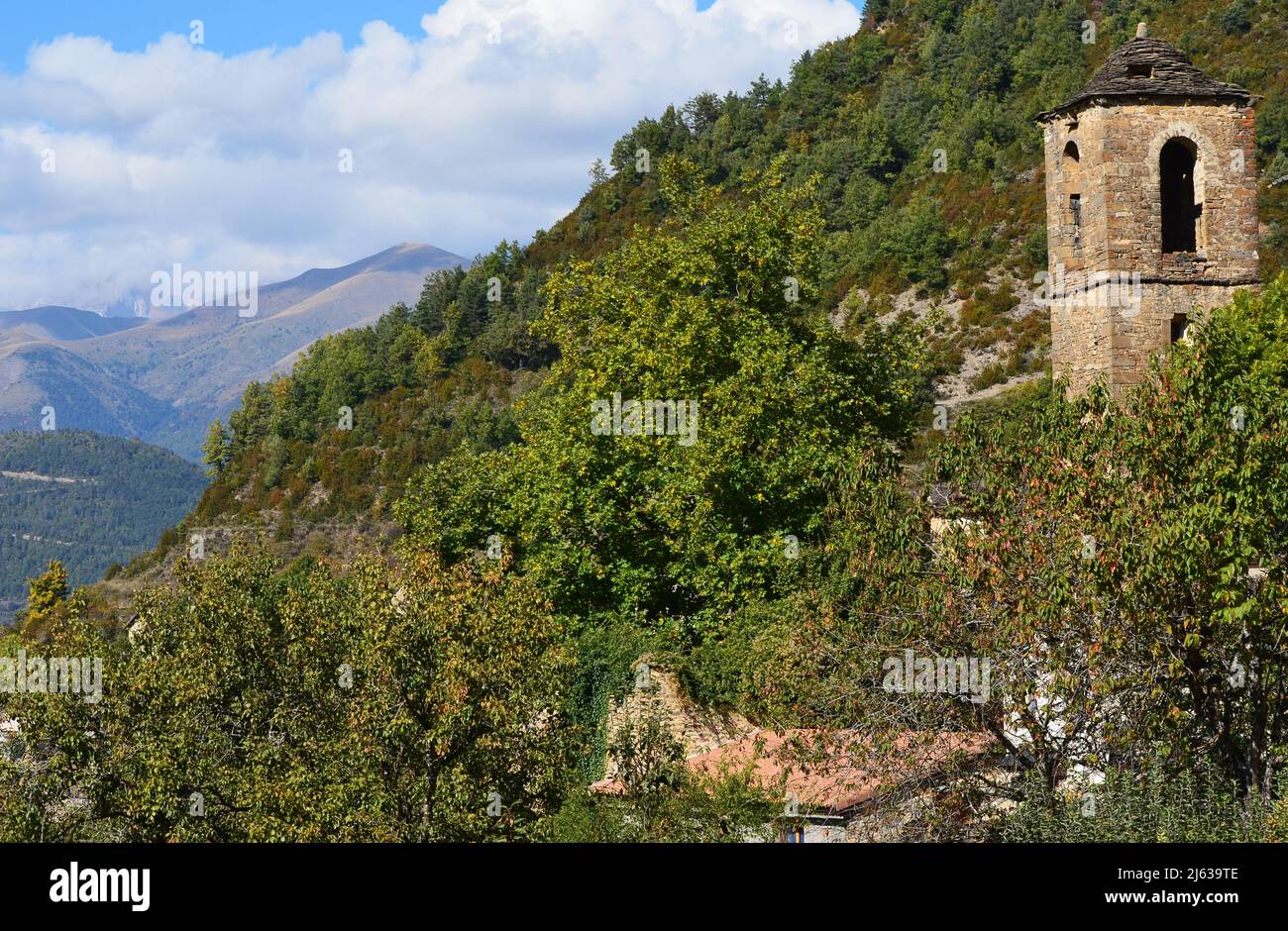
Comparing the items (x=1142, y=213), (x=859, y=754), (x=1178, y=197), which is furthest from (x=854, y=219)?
(x=859, y=754)

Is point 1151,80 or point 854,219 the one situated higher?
point 854,219

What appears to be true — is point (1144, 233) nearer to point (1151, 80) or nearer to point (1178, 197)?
point (1178, 197)

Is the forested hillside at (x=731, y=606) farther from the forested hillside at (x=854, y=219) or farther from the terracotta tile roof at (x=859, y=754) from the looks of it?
the forested hillside at (x=854, y=219)

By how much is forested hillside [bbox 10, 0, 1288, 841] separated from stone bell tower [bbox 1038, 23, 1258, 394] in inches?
70.8

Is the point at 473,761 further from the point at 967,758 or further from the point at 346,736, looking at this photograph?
the point at 967,758

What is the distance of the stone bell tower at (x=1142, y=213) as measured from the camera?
80.4 ft

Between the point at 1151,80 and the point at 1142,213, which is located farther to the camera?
the point at 1151,80

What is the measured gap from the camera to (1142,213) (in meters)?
24.7

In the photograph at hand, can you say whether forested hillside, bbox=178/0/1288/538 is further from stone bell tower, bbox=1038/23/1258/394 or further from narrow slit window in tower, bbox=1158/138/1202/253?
stone bell tower, bbox=1038/23/1258/394

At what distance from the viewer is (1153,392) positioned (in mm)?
16281

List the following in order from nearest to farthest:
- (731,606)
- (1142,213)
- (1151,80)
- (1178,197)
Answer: (1142,213), (1151,80), (1178,197), (731,606)

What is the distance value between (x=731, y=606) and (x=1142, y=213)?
1075cm
